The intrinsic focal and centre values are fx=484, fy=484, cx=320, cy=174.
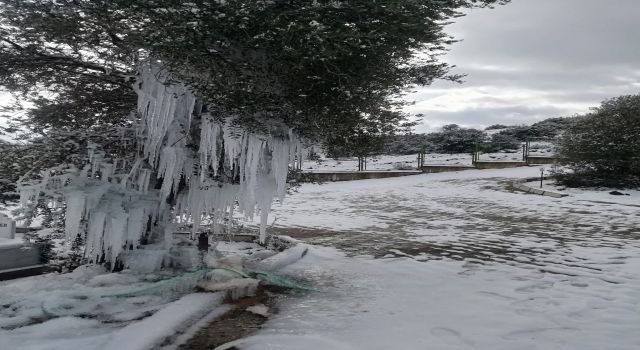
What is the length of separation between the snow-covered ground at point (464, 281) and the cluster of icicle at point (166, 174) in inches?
62.7

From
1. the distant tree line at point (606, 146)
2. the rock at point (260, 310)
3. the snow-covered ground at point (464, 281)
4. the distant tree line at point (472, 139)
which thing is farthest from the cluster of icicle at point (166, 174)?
the distant tree line at point (472, 139)

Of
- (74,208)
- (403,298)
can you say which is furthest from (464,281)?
(74,208)

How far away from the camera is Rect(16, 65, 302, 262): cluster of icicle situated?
18.4ft

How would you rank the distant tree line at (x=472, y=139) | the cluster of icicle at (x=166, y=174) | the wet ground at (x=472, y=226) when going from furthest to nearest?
1. the distant tree line at (x=472, y=139)
2. the wet ground at (x=472, y=226)
3. the cluster of icicle at (x=166, y=174)

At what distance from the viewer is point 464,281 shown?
20.7ft

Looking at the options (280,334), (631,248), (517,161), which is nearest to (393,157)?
(517,161)

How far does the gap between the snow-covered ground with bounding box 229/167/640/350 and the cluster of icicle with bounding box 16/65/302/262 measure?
5.22 ft

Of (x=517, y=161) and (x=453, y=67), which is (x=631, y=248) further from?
(x=517, y=161)

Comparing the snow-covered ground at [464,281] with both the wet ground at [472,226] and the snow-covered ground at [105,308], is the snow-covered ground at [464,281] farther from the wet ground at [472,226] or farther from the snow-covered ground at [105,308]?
the snow-covered ground at [105,308]

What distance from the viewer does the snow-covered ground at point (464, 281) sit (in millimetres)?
4324

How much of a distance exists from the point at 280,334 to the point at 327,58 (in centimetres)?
284

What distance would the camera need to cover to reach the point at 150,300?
5.30 m

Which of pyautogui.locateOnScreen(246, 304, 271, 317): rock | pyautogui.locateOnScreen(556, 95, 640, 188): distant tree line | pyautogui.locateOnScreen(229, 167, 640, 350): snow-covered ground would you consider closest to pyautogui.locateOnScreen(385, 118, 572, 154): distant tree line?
pyautogui.locateOnScreen(556, 95, 640, 188): distant tree line

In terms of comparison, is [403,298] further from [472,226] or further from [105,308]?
[472,226]
